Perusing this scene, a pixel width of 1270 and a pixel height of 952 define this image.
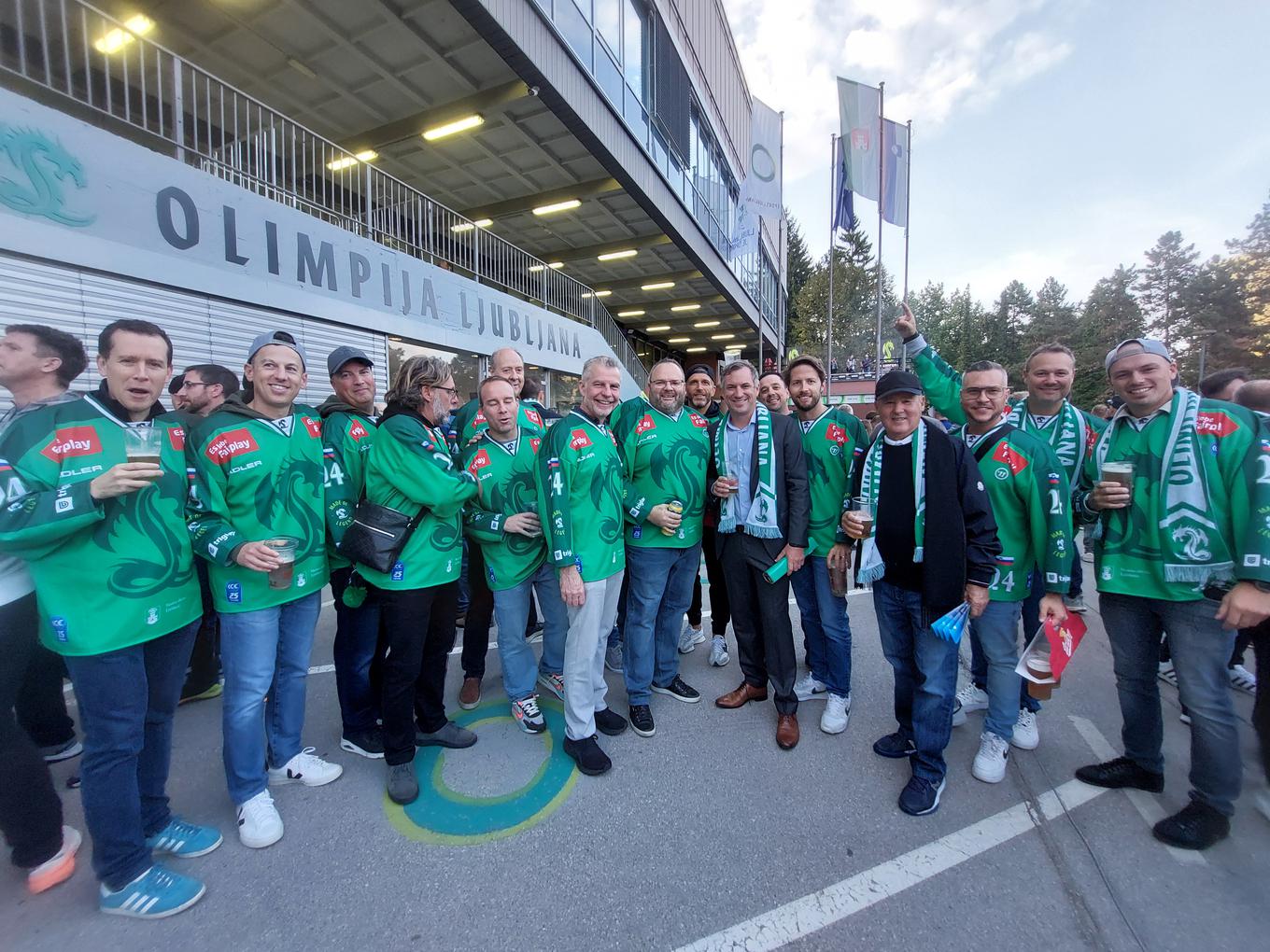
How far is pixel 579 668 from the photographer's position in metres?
2.91

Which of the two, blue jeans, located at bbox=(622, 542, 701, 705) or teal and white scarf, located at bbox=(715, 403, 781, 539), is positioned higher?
teal and white scarf, located at bbox=(715, 403, 781, 539)

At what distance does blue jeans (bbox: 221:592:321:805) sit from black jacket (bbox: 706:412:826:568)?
2522mm

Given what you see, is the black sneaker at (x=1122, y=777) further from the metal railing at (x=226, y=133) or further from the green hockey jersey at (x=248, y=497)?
the metal railing at (x=226, y=133)

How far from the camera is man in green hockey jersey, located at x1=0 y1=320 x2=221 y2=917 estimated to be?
5.99 ft

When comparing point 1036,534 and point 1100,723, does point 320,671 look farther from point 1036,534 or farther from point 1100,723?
point 1100,723

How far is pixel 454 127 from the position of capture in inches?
376

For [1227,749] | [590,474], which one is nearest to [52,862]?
[590,474]

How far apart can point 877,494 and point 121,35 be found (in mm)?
8826

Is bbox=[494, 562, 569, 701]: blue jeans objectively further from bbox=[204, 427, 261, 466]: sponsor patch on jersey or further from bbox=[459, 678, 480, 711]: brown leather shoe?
bbox=[204, 427, 261, 466]: sponsor patch on jersey

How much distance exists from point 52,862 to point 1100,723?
5.35 m

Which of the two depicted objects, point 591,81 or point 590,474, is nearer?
point 590,474

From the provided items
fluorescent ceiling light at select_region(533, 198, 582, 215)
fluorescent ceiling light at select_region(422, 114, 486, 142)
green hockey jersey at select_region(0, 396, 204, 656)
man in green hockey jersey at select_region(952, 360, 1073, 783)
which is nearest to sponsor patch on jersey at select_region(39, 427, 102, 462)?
green hockey jersey at select_region(0, 396, 204, 656)

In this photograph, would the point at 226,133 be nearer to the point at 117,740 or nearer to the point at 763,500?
the point at 117,740

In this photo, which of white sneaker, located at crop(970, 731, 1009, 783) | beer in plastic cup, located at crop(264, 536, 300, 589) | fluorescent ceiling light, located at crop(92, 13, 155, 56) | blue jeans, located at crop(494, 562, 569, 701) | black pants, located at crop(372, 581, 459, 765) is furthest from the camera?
fluorescent ceiling light, located at crop(92, 13, 155, 56)
